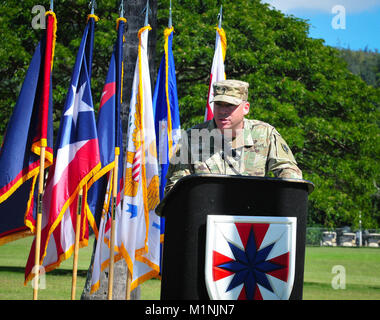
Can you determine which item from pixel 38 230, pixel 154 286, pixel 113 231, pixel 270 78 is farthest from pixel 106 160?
pixel 270 78

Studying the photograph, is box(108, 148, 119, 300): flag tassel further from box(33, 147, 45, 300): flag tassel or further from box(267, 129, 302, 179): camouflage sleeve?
box(267, 129, 302, 179): camouflage sleeve

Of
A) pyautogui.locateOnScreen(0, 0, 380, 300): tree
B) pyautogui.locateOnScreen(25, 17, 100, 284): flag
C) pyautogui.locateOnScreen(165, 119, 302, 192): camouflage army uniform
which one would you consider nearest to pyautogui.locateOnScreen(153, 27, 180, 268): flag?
pyautogui.locateOnScreen(25, 17, 100, 284): flag

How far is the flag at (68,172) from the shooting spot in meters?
6.00

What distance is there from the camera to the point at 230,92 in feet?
11.8

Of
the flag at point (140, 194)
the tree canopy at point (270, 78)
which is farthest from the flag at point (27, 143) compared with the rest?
the tree canopy at point (270, 78)

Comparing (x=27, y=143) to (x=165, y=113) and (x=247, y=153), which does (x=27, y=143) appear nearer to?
(x=165, y=113)

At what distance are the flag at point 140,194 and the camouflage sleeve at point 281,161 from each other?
10.5 feet

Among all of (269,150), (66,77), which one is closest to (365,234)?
(66,77)

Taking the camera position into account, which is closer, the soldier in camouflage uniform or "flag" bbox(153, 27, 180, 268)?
the soldier in camouflage uniform

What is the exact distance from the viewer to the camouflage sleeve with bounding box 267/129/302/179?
11.2ft

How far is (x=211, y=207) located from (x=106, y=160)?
12.0ft

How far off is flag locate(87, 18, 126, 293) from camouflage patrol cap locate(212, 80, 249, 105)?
118 inches
